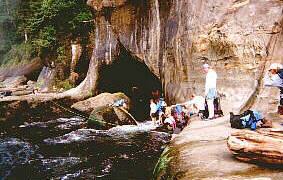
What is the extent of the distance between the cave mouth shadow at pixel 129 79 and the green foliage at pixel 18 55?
66.9 ft

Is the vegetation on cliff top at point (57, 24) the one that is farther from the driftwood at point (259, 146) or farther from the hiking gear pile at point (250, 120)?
the driftwood at point (259, 146)

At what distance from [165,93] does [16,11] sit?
34.1 metres

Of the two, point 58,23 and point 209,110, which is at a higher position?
point 58,23

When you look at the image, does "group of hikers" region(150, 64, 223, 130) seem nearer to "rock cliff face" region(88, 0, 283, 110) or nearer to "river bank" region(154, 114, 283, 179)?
"rock cliff face" region(88, 0, 283, 110)

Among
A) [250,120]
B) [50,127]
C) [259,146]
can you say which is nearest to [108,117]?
[50,127]

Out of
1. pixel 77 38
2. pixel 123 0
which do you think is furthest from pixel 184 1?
pixel 77 38

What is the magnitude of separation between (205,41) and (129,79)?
34.9 feet

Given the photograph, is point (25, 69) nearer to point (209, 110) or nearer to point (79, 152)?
point (79, 152)

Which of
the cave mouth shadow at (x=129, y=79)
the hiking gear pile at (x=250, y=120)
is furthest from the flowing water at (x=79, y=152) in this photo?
the cave mouth shadow at (x=129, y=79)

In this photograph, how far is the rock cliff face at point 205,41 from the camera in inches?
528

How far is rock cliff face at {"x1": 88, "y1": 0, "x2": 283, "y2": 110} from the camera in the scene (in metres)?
13.4

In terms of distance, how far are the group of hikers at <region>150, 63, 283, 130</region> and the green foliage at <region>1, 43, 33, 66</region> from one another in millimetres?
30446

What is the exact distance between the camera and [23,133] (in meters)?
16.9

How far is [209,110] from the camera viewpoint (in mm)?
12297
